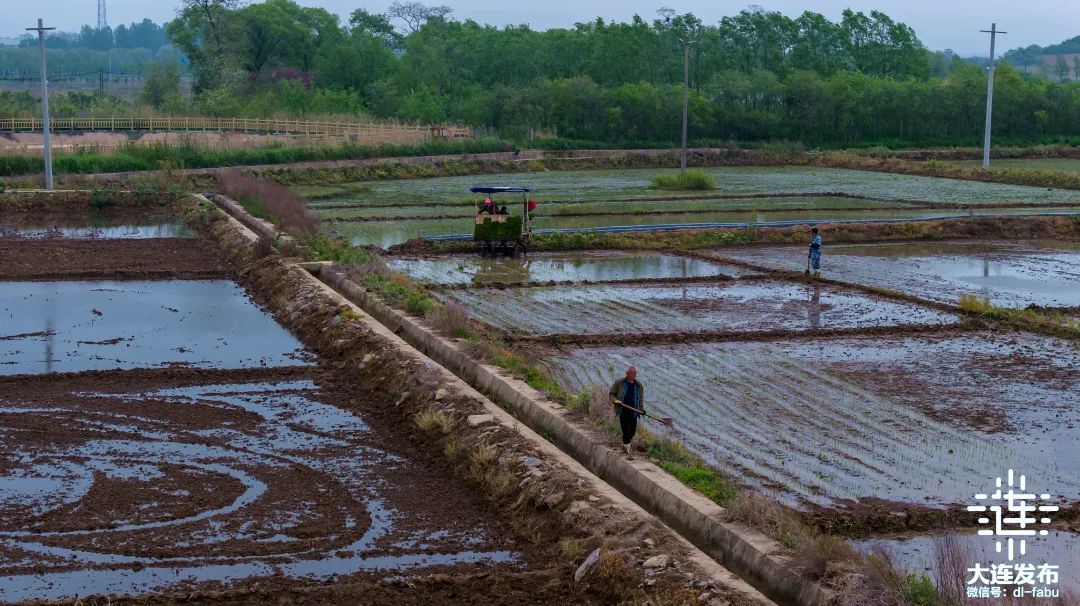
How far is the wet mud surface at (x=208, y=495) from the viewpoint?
10.4 m

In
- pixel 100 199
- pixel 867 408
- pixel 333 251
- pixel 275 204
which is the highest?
pixel 275 204

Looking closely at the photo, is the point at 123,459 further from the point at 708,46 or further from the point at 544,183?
the point at 708,46

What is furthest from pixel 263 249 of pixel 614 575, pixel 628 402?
pixel 614 575

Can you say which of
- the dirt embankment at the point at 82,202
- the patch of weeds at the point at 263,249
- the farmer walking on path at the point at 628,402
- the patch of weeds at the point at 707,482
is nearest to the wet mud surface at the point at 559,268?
the patch of weeds at the point at 263,249

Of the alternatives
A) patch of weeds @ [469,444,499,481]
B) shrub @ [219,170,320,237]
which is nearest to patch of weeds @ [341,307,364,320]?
patch of weeds @ [469,444,499,481]

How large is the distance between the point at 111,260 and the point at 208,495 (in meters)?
18.3

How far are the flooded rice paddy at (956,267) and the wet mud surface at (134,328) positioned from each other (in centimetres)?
1221

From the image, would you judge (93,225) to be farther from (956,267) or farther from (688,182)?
(956,267)

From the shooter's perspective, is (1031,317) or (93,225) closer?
(1031,317)

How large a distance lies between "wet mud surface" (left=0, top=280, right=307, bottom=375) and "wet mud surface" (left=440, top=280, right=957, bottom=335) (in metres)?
3.93

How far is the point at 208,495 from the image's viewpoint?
39.8ft

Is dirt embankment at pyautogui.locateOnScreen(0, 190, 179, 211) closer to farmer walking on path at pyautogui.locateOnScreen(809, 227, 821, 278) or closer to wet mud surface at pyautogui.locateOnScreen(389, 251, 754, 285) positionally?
wet mud surface at pyautogui.locateOnScreen(389, 251, 754, 285)

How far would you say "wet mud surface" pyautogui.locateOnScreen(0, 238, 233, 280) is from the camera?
88.1ft

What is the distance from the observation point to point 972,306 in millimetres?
22594
